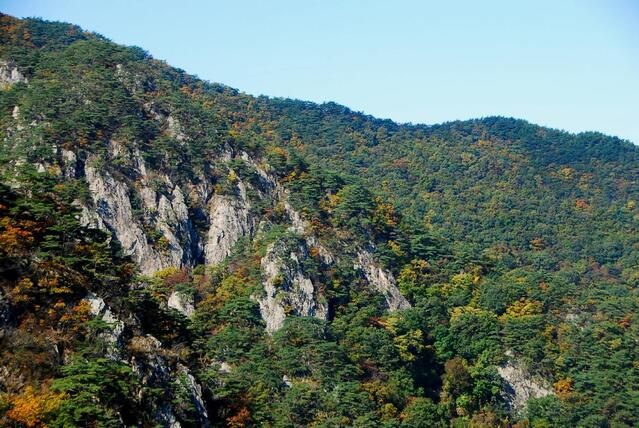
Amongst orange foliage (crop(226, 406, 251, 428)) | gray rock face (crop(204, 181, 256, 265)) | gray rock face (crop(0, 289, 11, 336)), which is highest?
gray rock face (crop(204, 181, 256, 265))

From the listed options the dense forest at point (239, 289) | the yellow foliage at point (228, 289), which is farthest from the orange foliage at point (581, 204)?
the yellow foliage at point (228, 289)

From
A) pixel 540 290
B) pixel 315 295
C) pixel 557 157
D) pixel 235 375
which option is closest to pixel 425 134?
pixel 557 157

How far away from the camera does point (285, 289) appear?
64.4 meters

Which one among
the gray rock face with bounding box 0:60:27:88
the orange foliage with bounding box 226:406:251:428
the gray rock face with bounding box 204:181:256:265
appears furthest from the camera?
the gray rock face with bounding box 0:60:27:88

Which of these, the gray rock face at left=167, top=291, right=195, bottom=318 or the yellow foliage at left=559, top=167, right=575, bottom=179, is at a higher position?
the yellow foliage at left=559, top=167, right=575, bottom=179

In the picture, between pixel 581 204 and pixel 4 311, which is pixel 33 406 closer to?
pixel 4 311

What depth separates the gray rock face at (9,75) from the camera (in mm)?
78938

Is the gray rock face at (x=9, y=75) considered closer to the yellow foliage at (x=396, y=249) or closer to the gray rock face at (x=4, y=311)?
the yellow foliage at (x=396, y=249)

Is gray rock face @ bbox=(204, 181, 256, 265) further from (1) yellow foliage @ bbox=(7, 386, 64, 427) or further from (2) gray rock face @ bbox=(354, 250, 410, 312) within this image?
(1) yellow foliage @ bbox=(7, 386, 64, 427)

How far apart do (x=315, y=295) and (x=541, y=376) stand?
Answer: 72.8ft

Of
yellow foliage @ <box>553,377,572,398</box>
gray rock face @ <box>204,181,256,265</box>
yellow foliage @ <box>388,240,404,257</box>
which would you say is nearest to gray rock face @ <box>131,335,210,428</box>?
gray rock face @ <box>204,181,256,265</box>

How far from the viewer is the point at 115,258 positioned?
42312mm

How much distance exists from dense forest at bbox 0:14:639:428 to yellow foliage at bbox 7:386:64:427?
0.30 feet

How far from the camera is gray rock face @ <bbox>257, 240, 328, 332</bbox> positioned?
62531mm
